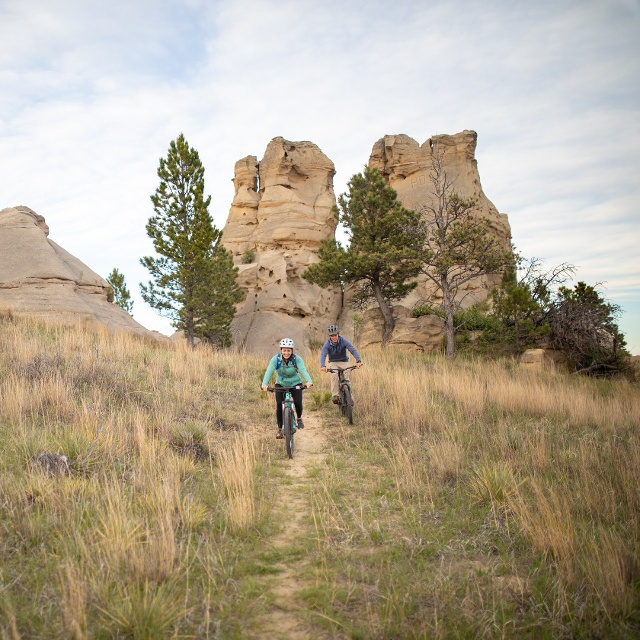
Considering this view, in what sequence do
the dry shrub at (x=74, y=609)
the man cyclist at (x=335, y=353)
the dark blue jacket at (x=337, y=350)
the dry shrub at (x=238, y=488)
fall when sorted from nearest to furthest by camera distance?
the dry shrub at (x=74, y=609)
the dry shrub at (x=238, y=488)
the man cyclist at (x=335, y=353)
the dark blue jacket at (x=337, y=350)

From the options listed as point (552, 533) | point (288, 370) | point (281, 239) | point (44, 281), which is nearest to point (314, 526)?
point (552, 533)

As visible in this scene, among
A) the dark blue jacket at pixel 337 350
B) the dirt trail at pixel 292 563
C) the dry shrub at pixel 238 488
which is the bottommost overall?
the dirt trail at pixel 292 563

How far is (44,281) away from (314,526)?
2251cm

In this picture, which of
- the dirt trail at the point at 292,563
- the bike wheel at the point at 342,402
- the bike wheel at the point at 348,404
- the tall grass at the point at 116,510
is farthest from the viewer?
the bike wheel at the point at 342,402

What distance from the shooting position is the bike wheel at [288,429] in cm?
744

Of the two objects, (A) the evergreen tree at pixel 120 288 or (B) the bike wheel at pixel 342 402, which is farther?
(A) the evergreen tree at pixel 120 288

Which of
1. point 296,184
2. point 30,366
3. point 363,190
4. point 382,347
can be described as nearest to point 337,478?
point 30,366

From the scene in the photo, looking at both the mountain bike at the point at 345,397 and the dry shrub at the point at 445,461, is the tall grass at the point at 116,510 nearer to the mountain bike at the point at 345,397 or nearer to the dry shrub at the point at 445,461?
the mountain bike at the point at 345,397

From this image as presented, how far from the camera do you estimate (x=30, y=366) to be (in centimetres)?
929

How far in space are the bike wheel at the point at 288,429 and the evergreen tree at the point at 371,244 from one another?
1794cm

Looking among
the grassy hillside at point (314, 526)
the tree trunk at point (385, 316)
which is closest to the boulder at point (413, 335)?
the tree trunk at point (385, 316)

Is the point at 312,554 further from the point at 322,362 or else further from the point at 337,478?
the point at 322,362

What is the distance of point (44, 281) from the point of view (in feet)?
73.7

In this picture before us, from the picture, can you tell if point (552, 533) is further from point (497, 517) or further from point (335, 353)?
point (335, 353)
